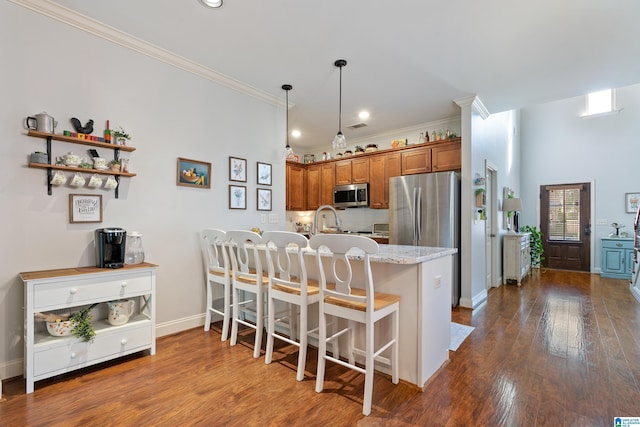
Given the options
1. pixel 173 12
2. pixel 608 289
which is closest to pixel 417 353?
pixel 173 12

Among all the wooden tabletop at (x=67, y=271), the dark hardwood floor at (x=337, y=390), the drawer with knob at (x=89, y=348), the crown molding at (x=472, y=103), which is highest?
the crown molding at (x=472, y=103)

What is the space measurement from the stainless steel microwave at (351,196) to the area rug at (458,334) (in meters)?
2.62

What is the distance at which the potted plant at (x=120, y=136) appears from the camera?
2.57 meters

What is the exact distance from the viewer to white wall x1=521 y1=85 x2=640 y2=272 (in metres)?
6.18

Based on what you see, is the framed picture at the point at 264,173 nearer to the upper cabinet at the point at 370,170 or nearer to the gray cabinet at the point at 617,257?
the upper cabinet at the point at 370,170

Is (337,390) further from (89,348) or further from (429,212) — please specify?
(429,212)

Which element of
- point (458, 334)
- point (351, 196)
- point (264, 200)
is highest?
point (351, 196)

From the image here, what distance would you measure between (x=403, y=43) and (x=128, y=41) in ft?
8.10

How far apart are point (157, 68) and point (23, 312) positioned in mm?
2329

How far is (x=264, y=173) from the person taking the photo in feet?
12.6

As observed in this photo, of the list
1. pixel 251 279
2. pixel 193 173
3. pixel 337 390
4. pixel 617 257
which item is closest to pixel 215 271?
pixel 251 279

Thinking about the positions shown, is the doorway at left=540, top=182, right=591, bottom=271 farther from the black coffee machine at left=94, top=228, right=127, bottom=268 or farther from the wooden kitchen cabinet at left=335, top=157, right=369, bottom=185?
the black coffee machine at left=94, top=228, right=127, bottom=268

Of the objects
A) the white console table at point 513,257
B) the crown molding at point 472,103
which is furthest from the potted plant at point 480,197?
the white console table at point 513,257

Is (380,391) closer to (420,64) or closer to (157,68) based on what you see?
(420,64)
